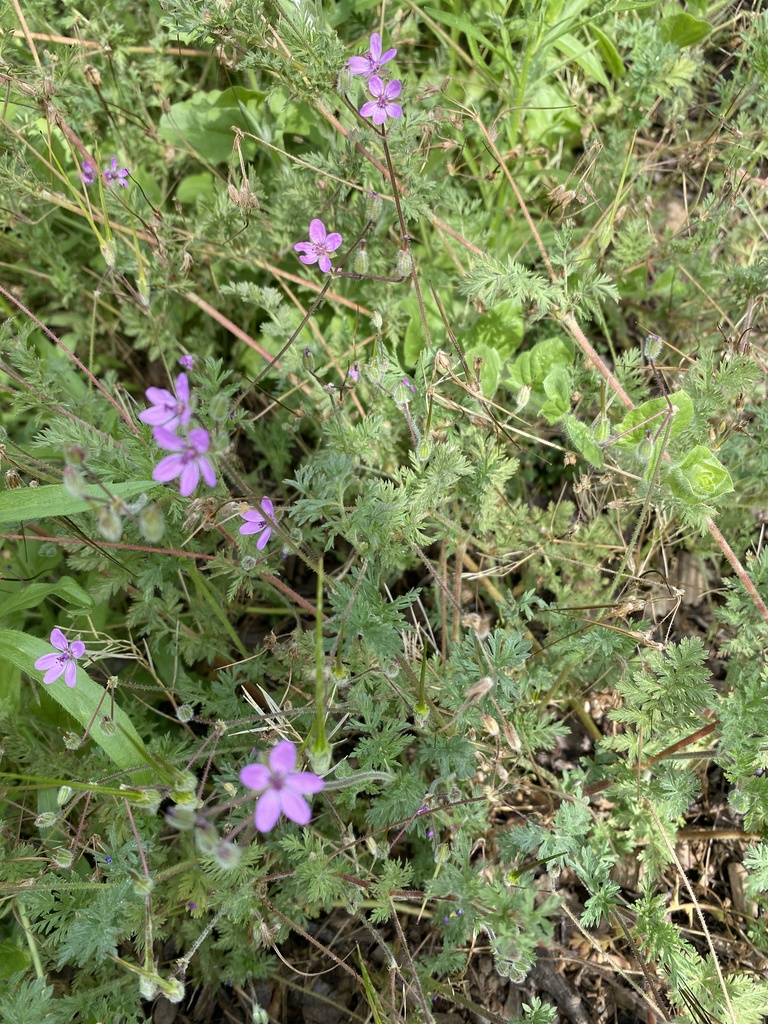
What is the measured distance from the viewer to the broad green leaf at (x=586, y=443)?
7.84 ft

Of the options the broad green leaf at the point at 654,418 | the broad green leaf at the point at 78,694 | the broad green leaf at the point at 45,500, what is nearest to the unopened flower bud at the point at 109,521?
the broad green leaf at the point at 45,500

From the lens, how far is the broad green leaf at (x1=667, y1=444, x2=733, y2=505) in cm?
224

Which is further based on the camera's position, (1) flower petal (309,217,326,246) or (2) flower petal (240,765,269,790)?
(1) flower petal (309,217,326,246)

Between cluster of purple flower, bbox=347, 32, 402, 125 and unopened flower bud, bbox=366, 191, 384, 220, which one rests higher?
cluster of purple flower, bbox=347, 32, 402, 125

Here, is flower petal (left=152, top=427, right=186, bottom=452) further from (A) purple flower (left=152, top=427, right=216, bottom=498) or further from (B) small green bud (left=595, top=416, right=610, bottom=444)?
(B) small green bud (left=595, top=416, right=610, bottom=444)

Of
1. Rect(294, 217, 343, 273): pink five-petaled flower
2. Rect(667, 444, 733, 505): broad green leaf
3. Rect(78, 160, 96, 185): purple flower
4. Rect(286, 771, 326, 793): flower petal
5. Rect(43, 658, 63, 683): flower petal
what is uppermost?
Rect(294, 217, 343, 273): pink five-petaled flower

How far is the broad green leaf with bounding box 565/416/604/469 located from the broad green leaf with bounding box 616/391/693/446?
0.27 ft

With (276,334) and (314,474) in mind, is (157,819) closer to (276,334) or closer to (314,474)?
(314,474)

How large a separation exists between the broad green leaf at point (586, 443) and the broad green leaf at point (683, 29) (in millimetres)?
1741

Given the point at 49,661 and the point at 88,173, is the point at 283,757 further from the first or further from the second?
the point at 88,173

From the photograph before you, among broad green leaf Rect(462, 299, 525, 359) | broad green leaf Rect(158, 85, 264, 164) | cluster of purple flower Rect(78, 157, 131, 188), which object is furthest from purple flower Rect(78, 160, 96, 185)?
broad green leaf Rect(462, 299, 525, 359)

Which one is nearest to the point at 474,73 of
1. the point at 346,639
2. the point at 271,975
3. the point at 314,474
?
the point at 314,474

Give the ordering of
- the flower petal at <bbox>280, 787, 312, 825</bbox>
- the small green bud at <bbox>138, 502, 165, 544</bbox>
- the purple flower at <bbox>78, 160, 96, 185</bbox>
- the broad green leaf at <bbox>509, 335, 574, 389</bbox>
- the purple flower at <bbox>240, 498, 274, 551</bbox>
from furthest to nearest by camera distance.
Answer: the purple flower at <bbox>78, 160, 96, 185</bbox> < the broad green leaf at <bbox>509, 335, 574, 389</bbox> < the purple flower at <bbox>240, 498, 274, 551</bbox> < the small green bud at <bbox>138, 502, 165, 544</bbox> < the flower petal at <bbox>280, 787, 312, 825</bbox>

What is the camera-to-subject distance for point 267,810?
1412 millimetres
